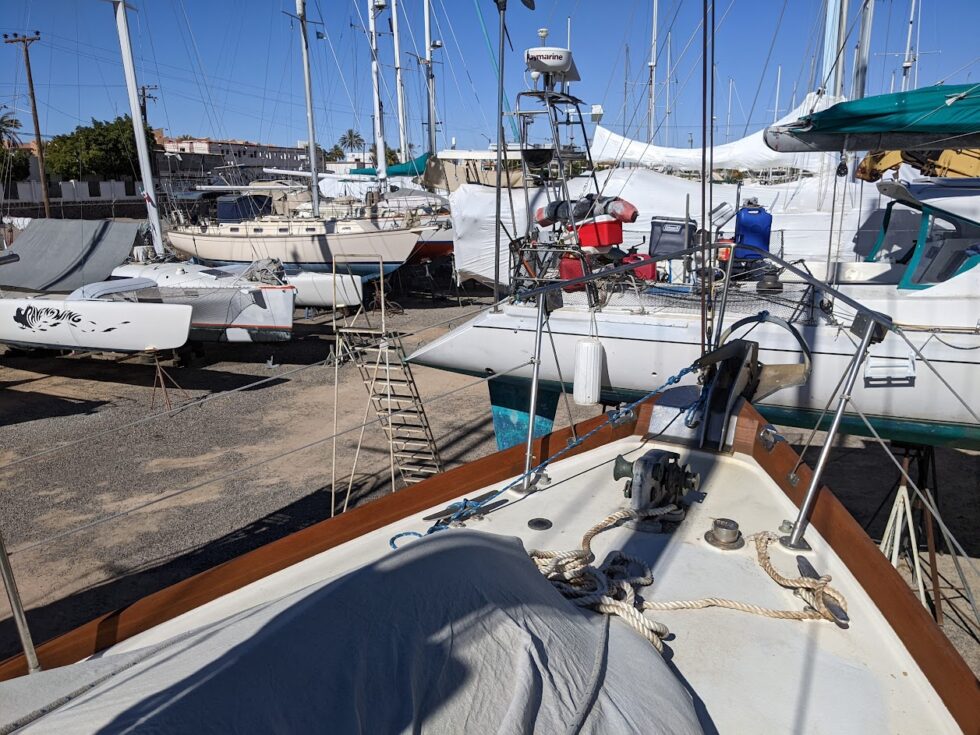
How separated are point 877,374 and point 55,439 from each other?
27.6ft

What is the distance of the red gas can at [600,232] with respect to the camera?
20.7 ft

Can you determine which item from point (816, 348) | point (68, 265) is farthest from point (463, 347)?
point (68, 265)

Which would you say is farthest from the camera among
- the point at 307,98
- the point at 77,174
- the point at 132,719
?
the point at 77,174

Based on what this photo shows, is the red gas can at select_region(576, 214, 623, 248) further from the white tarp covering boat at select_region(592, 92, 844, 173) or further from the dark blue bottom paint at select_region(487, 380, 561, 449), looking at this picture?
the white tarp covering boat at select_region(592, 92, 844, 173)

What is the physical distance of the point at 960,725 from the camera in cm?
173

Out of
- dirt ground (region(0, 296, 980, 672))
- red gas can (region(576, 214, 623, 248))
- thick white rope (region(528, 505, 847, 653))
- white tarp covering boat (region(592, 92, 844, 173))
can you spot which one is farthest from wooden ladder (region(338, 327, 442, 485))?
white tarp covering boat (region(592, 92, 844, 173))

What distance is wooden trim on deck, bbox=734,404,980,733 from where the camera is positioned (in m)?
1.75

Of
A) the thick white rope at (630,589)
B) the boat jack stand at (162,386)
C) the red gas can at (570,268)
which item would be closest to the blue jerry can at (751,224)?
the red gas can at (570,268)

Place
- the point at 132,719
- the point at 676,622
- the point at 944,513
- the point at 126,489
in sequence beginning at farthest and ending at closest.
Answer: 1. the point at 126,489
2. the point at 944,513
3. the point at 676,622
4. the point at 132,719

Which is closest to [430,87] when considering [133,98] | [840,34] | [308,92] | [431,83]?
[431,83]

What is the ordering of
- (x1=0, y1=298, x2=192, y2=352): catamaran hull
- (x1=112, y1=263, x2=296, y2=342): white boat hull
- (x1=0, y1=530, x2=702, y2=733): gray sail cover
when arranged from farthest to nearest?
1. (x1=112, y1=263, x2=296, y2=342): white boat hull
2. (x1=0, y1=298, x2=192, y2=352): catamaran hull
3. (x1=0, y1=530, x2=702, y2=733): gray sail cover

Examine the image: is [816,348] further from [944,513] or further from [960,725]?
[960,725]

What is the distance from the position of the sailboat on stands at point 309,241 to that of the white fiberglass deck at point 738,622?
1251cm

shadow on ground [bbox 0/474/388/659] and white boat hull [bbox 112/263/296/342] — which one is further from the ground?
white boat hull [bbox 112/263/296/342]
